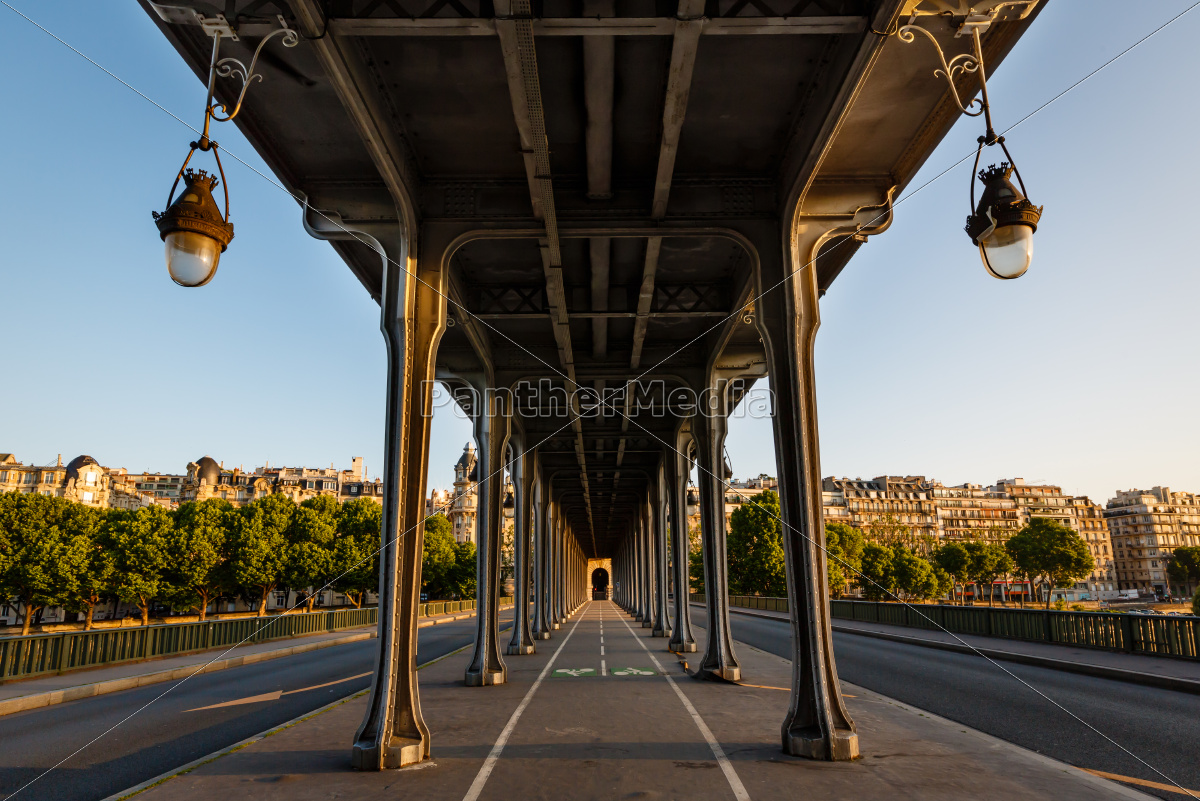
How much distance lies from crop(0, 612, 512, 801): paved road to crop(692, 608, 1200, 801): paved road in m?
9.15

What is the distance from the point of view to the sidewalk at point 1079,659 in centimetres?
1342

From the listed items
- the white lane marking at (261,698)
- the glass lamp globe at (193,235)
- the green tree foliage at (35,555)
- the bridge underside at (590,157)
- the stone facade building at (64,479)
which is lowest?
the white lane marking at (261,698)

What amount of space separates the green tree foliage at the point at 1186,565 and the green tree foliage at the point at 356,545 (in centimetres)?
14468

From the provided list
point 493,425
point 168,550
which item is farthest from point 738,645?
point 168,550

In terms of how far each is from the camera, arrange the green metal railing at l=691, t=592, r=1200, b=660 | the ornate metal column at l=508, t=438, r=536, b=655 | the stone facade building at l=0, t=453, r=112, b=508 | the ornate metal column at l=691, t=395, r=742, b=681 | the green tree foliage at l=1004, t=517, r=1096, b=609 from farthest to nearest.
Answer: the stone facade building at l=0, t=453, r=112, b=508 < the green tree foliage at l=1004, t=517, r=1096, b=609 < the ornate metal column at l=508, t=438, r=536, b=655 < the green metal railing at l=691, t=592, r=1200, b=660 < the ornate metal column at l=691, t=395, r=742, b=681

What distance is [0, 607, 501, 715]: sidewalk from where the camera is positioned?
13.0 metres

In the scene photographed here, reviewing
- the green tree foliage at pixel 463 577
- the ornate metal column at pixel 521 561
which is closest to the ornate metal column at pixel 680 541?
the ornate metal column at pixel 521 561

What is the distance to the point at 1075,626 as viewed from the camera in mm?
19469

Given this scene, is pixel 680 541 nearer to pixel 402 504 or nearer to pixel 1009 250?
pixel 402 504

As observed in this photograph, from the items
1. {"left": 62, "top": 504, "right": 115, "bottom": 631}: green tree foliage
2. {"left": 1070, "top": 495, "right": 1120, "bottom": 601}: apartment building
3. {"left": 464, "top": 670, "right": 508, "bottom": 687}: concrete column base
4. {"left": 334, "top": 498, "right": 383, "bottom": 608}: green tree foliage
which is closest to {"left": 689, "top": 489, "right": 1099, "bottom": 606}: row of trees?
{"left": 464, "top": 670, "right": 508, "bottom": 687}: concrete column base

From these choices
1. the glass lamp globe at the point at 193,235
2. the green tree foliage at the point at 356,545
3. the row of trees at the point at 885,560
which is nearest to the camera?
the glass lamp globe at the point at 193,235

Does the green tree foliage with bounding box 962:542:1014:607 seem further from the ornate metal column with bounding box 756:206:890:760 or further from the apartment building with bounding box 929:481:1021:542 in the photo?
the ornate metal column with bounding box 756:206:890:760

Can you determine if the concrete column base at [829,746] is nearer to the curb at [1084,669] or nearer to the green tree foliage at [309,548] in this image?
the curb at [1084,669]

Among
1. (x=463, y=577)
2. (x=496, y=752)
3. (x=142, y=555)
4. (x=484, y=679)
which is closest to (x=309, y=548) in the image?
(x=142, y=555)
